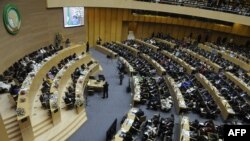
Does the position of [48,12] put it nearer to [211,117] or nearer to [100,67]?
[100,67]

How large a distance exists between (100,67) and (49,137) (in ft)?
30.9

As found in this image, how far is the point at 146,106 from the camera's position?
596 inches

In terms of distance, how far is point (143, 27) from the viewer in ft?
98.0

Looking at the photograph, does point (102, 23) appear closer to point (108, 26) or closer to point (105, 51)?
point (108, 26)

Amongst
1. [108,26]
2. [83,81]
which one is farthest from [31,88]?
[108,26]

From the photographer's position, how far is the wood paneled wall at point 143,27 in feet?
87.0

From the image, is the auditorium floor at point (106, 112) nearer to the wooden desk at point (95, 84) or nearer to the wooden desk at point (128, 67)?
the wooden desk at point (95, 84)

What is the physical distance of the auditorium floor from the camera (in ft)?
40.8

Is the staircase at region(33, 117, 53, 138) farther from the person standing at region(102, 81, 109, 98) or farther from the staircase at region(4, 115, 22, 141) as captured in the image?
the person standing at region(102, 81, 109, 98)

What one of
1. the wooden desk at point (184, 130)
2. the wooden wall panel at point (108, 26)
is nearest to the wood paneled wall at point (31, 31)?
the wooden wall panel at point (108, 26)

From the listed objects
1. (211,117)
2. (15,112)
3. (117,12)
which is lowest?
(211,117)

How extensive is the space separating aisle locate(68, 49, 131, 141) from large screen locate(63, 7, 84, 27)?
20.6 ft

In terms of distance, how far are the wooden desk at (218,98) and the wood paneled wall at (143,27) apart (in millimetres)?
11188

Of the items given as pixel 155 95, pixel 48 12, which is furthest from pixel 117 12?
pixel 155 95
